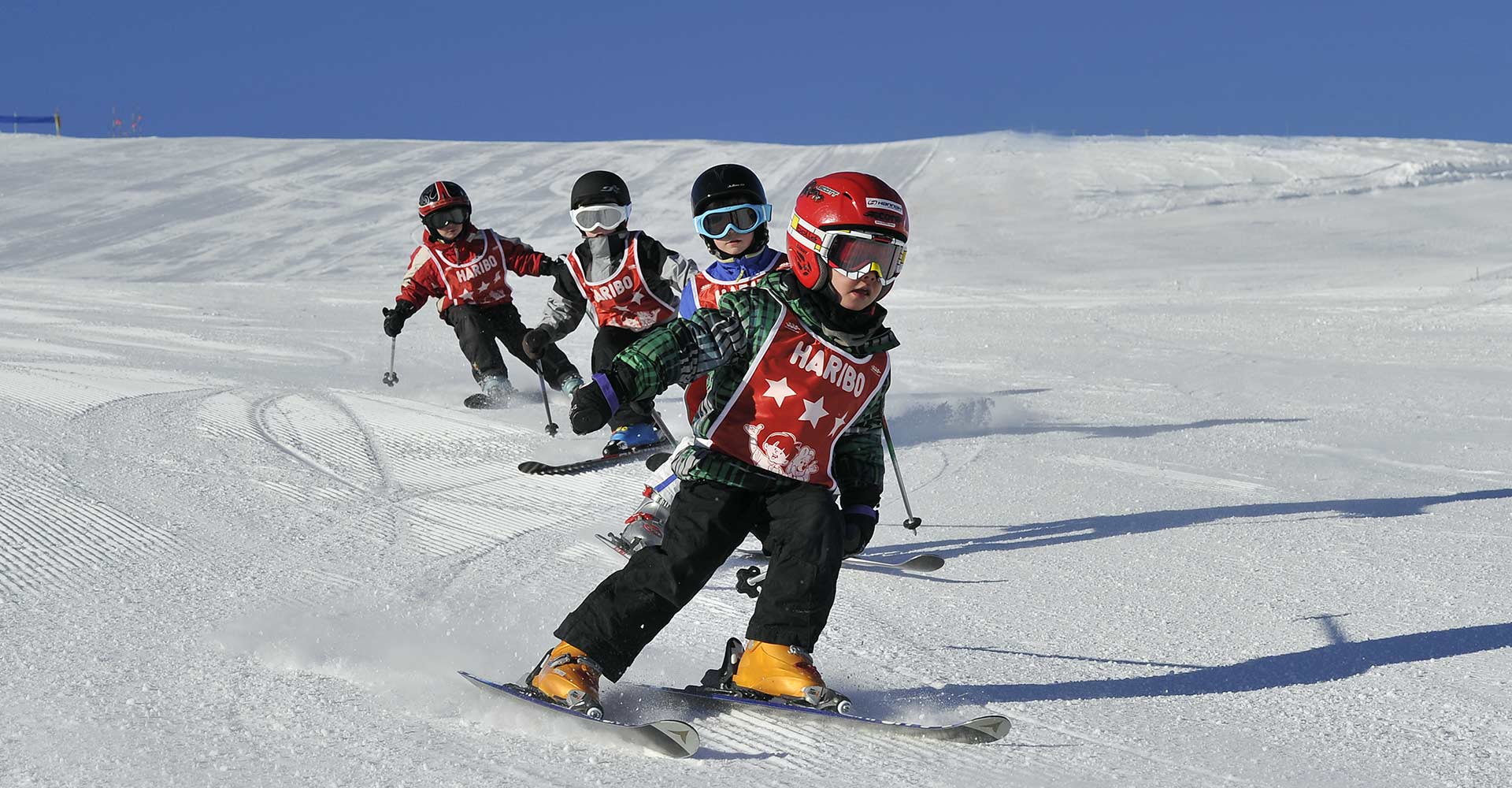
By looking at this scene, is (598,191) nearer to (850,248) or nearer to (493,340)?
(493,340)

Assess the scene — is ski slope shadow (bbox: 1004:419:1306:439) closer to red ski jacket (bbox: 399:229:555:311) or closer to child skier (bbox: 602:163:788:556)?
child skier (bbox: 602:163:788:556)

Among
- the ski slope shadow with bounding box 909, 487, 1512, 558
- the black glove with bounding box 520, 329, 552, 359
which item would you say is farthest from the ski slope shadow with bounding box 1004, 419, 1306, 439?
the black glove with bounding box 520, 329, 552, 359

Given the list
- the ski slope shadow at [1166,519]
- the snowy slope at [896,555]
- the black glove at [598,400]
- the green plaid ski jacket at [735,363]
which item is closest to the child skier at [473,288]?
the snowy slope at [896,555]

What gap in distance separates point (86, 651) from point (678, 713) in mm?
1654

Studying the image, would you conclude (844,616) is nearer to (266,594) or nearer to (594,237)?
(266,594)

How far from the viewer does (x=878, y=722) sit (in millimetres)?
3260

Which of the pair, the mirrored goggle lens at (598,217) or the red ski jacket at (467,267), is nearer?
the mirrored goggle lens at (598,217)

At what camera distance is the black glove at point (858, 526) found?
3.54m

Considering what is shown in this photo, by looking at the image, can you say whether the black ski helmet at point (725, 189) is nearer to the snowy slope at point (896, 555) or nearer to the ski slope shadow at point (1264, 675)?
the snowy slope at point (896, 555)

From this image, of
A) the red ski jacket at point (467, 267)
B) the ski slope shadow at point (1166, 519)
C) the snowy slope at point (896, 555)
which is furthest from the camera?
the red ski jacket at point (467, 267)

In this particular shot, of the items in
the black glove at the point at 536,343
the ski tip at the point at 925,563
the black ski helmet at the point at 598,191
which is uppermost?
the black ski helmet at the point at 598,191

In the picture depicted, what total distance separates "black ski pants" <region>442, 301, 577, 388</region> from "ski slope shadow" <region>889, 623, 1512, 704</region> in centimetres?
608

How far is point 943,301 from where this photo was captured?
18281mm

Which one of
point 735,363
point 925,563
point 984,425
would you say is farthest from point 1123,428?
point 735,363
